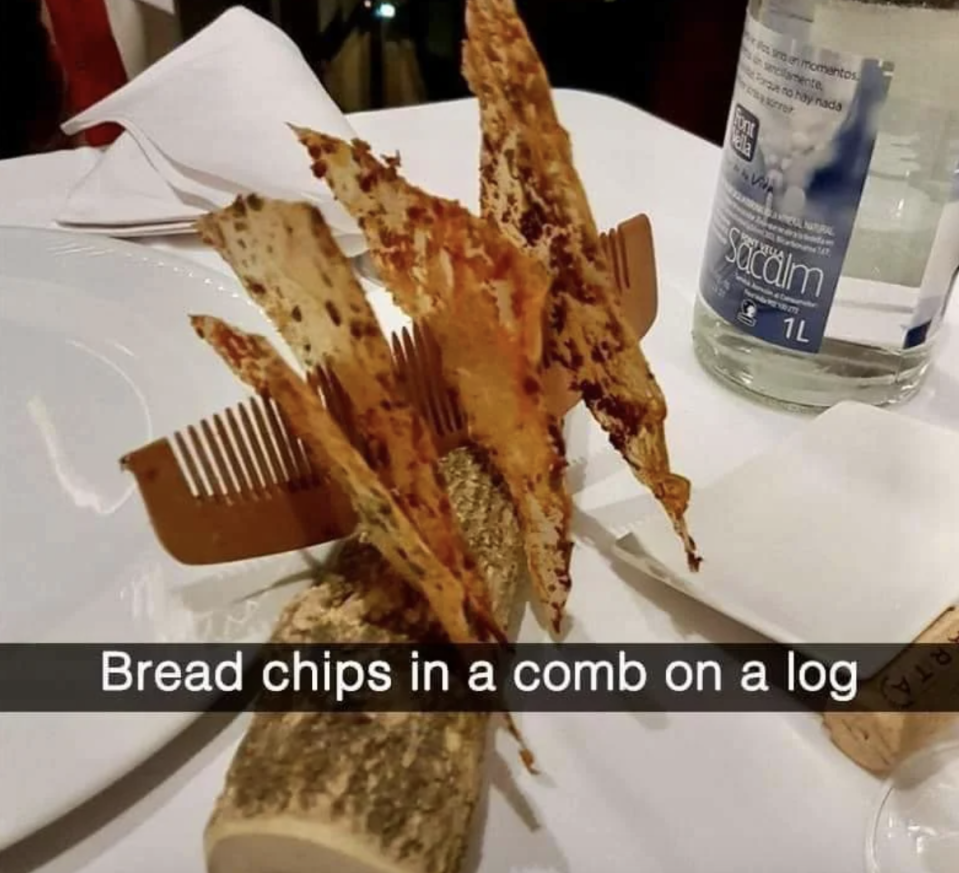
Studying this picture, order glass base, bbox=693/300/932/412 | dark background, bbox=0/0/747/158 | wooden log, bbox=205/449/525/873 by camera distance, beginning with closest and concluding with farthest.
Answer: wooden log, bbox=205/449/525/873
glass base, bbox=693/300/932/412
dark background, bbox=0/0/747/158

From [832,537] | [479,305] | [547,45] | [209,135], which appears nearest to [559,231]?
[479,305]

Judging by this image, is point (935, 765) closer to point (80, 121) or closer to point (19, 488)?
point (19, 488)

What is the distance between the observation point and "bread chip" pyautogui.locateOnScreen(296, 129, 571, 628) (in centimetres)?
30

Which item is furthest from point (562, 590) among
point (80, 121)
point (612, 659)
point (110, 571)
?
point (80, 121)

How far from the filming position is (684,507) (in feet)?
1.13

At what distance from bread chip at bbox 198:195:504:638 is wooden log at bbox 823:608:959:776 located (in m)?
0.11

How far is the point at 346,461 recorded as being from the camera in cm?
28

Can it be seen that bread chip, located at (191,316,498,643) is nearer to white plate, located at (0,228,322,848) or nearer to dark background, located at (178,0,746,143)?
white plate, located at (0,228,322,848)

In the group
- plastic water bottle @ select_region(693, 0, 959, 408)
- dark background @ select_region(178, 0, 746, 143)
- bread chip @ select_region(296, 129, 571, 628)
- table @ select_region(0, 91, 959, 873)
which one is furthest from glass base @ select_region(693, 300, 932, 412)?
dark background @ select_region(178, 0, 746, 143)

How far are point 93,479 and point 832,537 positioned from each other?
0.88ft

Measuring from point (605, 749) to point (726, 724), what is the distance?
0.13ft

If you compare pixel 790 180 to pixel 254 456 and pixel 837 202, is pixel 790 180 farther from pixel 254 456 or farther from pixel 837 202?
pixel 254 456

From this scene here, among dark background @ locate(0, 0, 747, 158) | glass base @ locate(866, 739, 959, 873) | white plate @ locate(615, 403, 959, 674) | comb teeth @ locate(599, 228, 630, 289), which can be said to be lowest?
dark background @ locate(0, 0, 747, 158)

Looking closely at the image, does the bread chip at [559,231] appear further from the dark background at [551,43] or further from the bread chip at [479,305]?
the dark background at [551,43]
